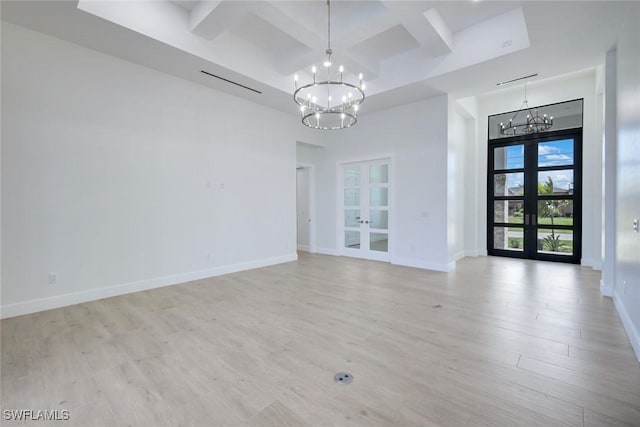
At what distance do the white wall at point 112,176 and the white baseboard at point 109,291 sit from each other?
17 mm

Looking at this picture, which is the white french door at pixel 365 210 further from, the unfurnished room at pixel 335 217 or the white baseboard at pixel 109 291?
the white baseboard at pixel 109 291

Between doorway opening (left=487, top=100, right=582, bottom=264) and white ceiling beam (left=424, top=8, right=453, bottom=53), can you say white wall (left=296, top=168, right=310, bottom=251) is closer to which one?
white ceiling beam (left=424, top=8, right=453, bottom=53)

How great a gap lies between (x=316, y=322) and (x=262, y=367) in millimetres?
→ 1031

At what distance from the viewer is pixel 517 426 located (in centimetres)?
173

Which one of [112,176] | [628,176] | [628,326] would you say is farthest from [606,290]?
[112,176]

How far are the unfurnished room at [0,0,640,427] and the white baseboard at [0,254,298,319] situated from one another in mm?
23

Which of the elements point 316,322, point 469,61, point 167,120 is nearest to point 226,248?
point 167,120

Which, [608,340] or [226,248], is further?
[226,248]

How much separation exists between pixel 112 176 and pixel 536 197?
9038 millimetres

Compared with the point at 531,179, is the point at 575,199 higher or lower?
lower

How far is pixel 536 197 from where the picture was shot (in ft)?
23.2

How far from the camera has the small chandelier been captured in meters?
6.49

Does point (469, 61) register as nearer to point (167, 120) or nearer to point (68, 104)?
point (167, 120)

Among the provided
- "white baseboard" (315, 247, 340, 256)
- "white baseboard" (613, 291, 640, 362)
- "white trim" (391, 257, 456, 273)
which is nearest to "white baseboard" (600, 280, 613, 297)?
"white baseboard" (613, 291, 640, 362)
